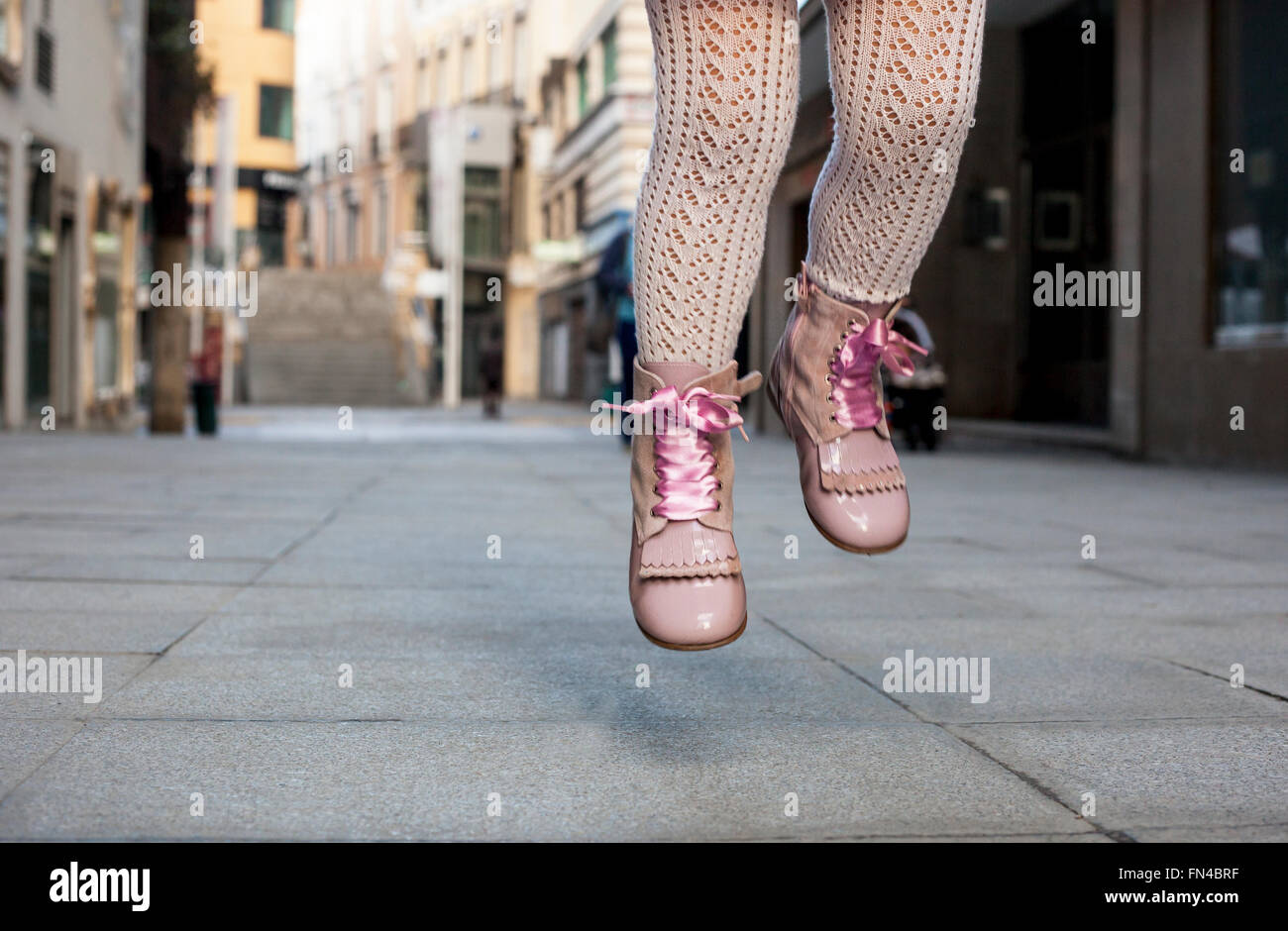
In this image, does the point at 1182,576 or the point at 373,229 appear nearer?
the point at 1182,576

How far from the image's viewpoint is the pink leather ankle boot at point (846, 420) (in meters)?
2.13

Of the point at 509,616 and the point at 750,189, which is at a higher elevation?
the point at 750,189

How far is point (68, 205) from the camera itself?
1702cm

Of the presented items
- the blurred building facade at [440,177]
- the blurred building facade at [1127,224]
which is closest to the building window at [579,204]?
the blurred building facade at [440,177]

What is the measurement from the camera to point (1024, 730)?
2.27m

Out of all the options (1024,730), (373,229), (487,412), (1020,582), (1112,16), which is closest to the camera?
(1024,730)

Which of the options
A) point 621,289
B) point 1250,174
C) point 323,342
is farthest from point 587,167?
point 1250,174

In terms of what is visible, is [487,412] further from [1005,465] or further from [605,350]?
[1005,465]

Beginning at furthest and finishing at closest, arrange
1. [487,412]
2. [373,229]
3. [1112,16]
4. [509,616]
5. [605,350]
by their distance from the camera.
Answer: [373,229], [487,412], [605,350], [1112,16], [509,616]

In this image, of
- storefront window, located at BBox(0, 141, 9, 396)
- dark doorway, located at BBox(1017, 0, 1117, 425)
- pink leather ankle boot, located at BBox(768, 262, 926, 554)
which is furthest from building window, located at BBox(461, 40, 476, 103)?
pink leather ankle boot, located at BBox(768, 262, 926, 554)

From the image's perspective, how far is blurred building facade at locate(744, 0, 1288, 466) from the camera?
10102 millimetres

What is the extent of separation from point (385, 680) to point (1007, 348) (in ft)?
47.2

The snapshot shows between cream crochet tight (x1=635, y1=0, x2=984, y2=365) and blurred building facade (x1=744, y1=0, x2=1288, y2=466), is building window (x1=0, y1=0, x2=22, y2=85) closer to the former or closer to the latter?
blurred building facade (x1=744, y1=0, x2=1288, y2=466)
